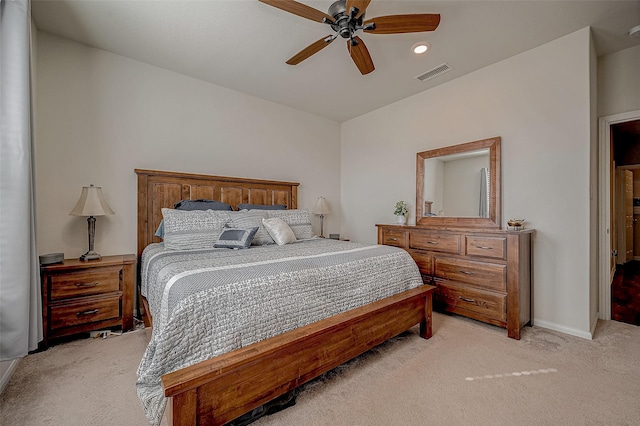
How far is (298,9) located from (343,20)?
1.08 feet

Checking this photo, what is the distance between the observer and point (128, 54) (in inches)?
114

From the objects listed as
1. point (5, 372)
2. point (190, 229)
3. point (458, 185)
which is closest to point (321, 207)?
point (458, 185)

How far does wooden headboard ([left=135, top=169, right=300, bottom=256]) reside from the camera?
9.83ft

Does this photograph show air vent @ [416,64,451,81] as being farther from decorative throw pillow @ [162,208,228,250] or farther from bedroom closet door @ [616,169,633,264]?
bedroom closet door @ [616,169,633,264]

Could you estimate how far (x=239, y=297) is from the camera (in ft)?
4.67

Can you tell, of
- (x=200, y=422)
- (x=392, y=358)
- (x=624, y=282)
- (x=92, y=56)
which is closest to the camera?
(x=200, y=422)

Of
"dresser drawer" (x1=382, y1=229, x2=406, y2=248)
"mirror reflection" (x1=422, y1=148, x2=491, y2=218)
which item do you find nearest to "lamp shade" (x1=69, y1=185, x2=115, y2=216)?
"dresser drawer" (x1=382, y1=229, x2=406, y2=248)

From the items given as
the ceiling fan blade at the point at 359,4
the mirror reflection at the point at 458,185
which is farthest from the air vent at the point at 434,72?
the ceiling fan blade at the point at 359,4

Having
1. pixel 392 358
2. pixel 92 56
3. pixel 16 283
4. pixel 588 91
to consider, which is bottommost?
pixel 392 358

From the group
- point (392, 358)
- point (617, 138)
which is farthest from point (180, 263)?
point (617, 138)

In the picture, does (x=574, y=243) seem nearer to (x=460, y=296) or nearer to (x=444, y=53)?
(x=460, y=296)

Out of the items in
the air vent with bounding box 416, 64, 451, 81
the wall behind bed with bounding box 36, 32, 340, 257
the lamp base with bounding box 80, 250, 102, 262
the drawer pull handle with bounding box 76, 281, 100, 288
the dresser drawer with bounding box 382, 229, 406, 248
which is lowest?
the drawer pull handle with bounding box 76, 281, 100, 288

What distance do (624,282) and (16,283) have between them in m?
6.84

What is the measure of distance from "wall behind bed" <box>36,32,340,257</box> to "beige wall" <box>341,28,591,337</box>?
2668mm
